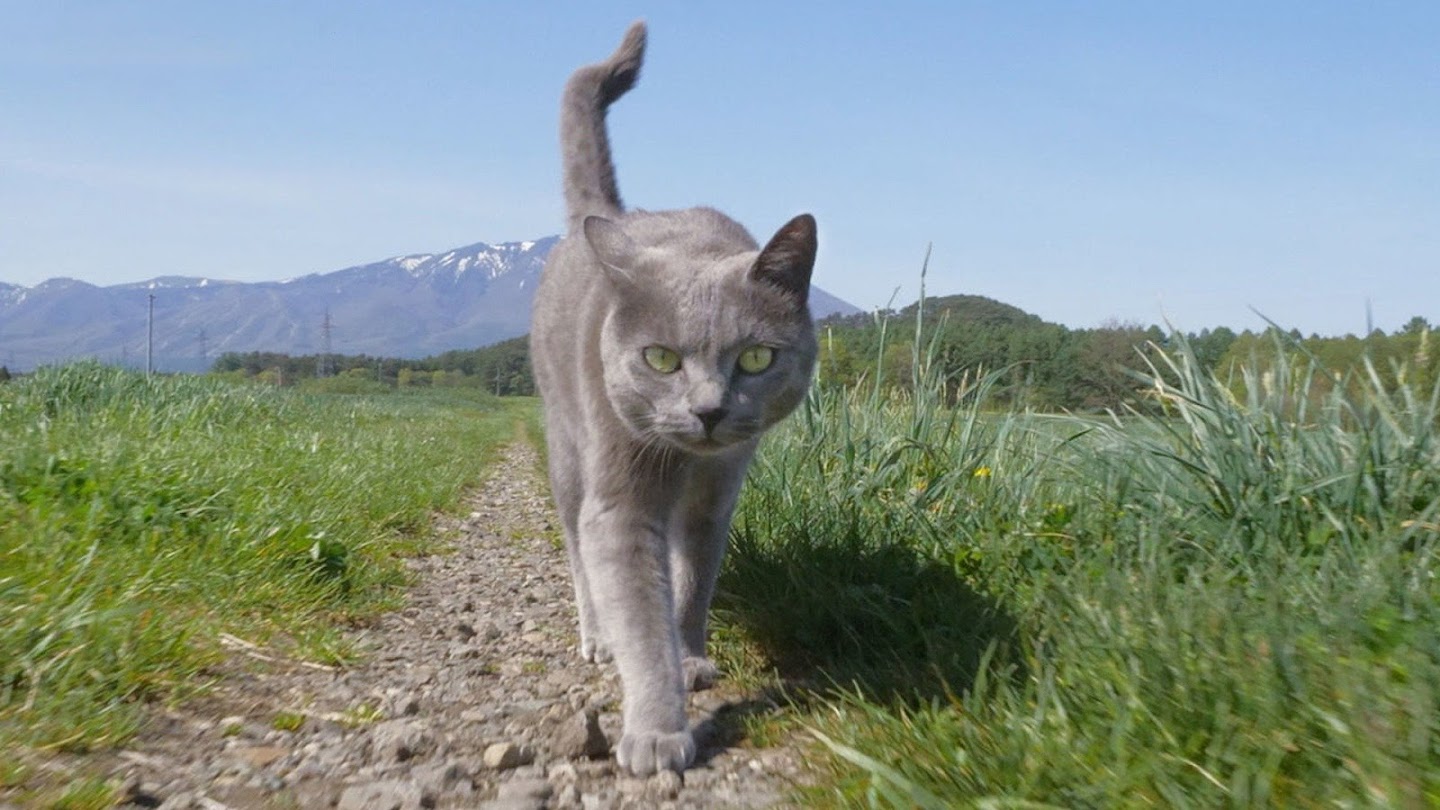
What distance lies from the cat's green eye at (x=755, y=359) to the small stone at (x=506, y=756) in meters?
1.11

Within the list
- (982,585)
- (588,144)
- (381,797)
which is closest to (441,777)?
(381,797)

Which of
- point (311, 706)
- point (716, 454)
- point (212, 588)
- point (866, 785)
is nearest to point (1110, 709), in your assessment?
point (866, 785)

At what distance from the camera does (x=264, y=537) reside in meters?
3.64

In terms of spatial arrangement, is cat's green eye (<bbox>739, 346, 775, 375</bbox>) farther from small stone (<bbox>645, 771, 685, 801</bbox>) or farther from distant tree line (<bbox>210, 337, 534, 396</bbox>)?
distant tree line (<bbox>210, 337, 534, 396</bbox>)

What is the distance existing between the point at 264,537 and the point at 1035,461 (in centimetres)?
269

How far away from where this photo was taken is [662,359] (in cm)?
289

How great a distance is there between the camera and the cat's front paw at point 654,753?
2.41 metres

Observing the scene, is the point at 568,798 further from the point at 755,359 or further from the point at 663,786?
the point at 755,359

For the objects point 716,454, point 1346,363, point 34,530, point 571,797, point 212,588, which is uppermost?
point 1346,363

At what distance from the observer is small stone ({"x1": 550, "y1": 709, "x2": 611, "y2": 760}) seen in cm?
250

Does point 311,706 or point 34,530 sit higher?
point 34,530

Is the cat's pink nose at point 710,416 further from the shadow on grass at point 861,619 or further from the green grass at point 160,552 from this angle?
the green grass at point 160,552

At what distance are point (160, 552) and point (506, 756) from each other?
1559mm

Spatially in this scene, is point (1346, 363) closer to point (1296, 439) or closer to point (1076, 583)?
point (1296, 439)
